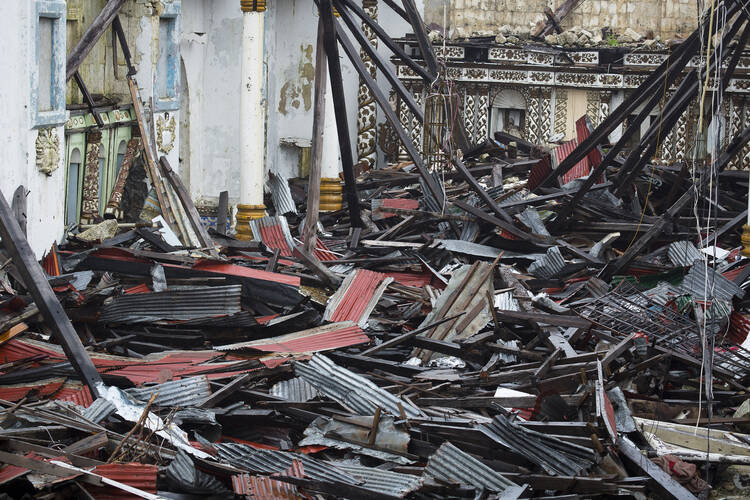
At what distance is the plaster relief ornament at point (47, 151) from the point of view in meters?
10.8

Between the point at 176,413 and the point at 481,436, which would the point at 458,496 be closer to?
the point at 481,436

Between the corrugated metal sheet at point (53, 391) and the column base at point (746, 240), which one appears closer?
the corrugated metal sheet at point (53, 391)

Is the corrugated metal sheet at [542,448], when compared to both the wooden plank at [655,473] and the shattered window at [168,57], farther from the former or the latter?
the shattered window at [168,57]

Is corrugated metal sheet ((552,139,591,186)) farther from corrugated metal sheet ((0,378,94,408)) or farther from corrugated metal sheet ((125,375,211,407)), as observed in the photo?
corrugated metal sheet ((0,378,94,408))

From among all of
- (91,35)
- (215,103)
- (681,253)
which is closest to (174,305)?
(91,35)

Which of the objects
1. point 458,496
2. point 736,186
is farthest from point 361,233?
point 458,496

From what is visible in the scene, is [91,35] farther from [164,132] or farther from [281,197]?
[281,197]

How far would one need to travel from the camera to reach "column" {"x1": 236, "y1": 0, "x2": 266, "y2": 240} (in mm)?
13914

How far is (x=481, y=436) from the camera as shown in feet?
22.1

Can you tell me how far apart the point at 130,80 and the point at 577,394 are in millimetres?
8752

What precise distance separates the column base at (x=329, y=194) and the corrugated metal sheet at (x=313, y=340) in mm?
6531

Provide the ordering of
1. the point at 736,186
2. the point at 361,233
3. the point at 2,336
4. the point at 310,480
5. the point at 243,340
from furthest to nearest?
1. the point at 736,186
2. the point at 361,233
3. the point at 243,340
4. the point at 2,336
5. the point at 310,480

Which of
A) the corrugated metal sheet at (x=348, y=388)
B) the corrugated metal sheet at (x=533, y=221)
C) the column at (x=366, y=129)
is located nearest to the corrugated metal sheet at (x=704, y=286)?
the corrugated metal sheet at (x=533, y=221)

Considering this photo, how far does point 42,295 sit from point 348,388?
2.34 m
